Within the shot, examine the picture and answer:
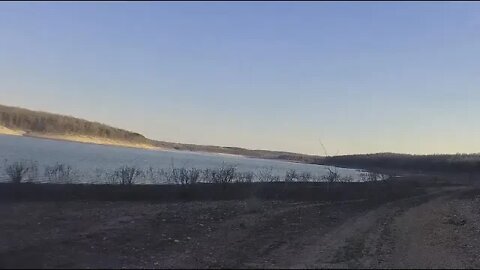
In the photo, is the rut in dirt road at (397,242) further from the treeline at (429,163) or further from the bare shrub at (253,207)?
the treeline at (429,163)

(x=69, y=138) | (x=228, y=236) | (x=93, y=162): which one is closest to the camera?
(x=228, y=236)

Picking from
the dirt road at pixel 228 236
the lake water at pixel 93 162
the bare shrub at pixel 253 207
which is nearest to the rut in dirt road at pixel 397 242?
the dirt road at pixel 228 236

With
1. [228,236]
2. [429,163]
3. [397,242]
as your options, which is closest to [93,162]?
[228,236]

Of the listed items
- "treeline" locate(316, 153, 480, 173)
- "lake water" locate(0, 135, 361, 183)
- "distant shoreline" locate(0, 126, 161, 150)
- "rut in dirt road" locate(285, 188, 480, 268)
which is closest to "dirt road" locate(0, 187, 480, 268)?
"rut in dirt road" locate(285, 188, 480, 268)

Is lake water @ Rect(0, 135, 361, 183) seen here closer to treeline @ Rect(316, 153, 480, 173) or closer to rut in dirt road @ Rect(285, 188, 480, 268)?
rut in dirt road @ Rect(285, 188, 480, 268)

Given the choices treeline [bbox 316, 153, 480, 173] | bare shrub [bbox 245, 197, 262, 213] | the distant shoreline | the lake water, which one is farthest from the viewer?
the distant shoreline

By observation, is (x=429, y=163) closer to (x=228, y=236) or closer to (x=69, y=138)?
(x=69, y=138)

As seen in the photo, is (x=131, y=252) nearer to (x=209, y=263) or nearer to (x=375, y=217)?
(x=209, y=263)

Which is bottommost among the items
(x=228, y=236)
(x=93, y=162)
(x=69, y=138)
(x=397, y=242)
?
(x=228, y=236)

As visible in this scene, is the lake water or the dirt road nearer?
the dirt road

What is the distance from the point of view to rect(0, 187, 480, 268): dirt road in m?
11.0

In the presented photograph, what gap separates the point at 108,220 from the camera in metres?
15.9

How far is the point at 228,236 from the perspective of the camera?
47.3ft

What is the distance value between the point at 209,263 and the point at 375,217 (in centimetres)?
1106
